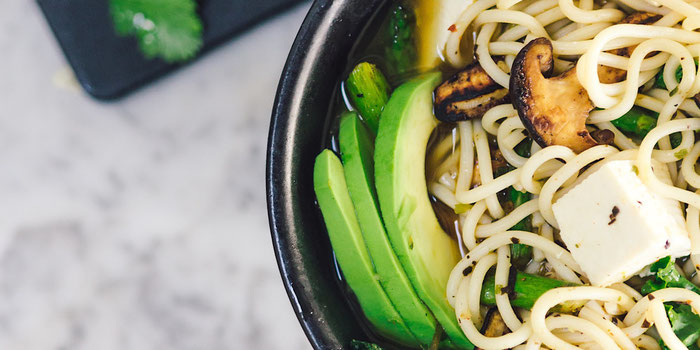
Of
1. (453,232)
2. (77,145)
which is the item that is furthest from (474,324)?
(77,145)

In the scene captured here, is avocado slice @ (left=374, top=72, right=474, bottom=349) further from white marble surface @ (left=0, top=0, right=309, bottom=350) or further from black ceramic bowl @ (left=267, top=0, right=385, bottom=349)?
white marble surface @ (left=0, top=0, right=309, bottom=350)

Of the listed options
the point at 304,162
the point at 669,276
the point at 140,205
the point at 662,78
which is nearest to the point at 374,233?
the point at 304,162

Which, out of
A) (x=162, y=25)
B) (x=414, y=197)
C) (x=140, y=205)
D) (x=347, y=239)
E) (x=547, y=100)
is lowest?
(x=140, y=205)

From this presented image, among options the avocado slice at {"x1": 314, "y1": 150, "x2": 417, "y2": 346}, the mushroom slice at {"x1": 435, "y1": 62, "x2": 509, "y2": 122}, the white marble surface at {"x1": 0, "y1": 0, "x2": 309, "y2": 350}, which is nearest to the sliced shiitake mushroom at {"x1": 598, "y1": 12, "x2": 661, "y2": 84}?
the mushroom slice at {"x1": 435, "y1": 62, "x2": 509, "y2": 122}

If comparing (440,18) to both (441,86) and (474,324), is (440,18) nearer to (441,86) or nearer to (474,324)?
(441,86)

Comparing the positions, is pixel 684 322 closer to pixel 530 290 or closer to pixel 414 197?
pixel 530 290

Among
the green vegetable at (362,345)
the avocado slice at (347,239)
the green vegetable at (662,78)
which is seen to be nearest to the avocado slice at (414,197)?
the avocado slice at (347,239)

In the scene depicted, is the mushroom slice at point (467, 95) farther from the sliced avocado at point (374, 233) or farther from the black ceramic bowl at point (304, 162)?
the black ceramic bowl at point (304, 162)
